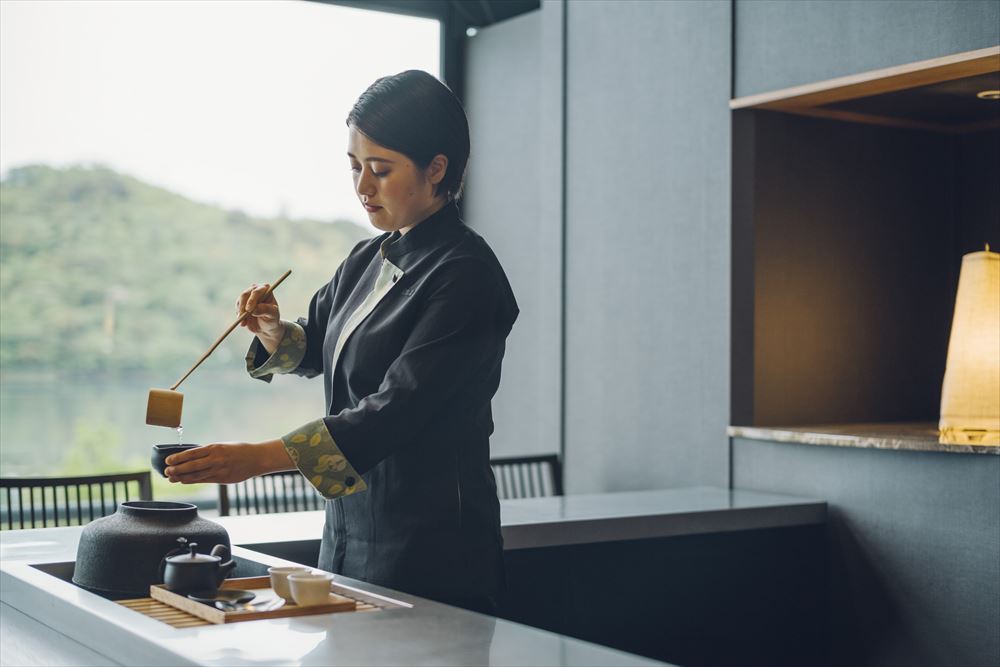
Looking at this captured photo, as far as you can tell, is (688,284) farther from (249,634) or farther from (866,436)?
(249,634)

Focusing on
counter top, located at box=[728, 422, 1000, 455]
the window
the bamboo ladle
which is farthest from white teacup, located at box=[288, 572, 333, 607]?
the window

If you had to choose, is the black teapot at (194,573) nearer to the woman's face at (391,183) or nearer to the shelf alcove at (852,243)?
the woman's face at (391,183)

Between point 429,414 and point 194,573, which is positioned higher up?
point 429,414

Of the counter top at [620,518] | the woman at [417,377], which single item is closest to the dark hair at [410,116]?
the woman at [417,377]

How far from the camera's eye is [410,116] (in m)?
1.78

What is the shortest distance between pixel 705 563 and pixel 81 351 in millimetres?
2461

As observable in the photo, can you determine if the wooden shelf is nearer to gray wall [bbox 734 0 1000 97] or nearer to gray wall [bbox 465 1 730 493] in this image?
gray wall [bbox 734 0 1000 97]

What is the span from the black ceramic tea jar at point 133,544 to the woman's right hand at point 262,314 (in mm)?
366

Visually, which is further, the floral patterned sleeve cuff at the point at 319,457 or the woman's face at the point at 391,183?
the woman's face at the point at 391,183

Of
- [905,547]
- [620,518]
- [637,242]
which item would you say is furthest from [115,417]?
[905,547]

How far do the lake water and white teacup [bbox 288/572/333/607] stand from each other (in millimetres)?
2652

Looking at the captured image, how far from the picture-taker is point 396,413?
1671 mm

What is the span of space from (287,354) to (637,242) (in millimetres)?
1842

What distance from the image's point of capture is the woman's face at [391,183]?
1802 mm
